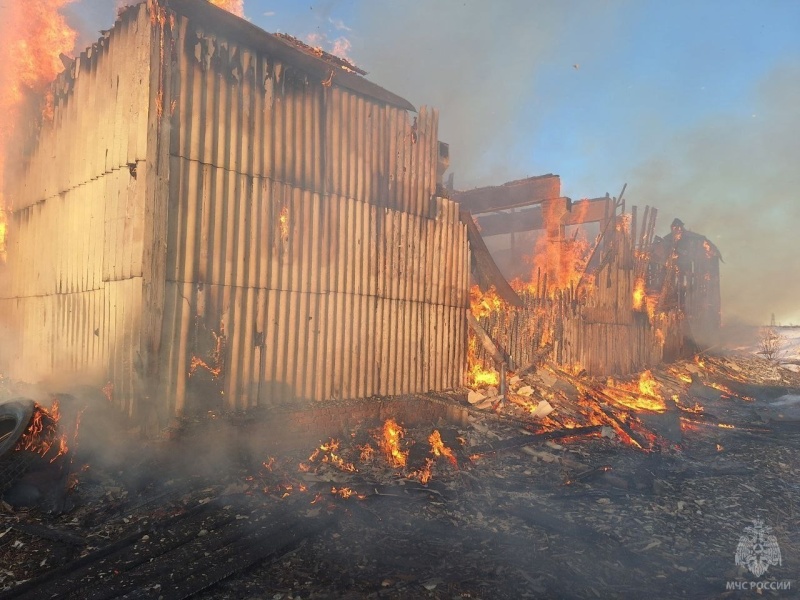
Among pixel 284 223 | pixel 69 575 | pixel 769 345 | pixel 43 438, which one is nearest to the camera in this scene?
pixel 69 575

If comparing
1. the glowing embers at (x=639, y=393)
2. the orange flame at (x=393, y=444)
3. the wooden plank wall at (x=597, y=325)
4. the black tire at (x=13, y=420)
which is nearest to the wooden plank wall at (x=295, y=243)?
the orange flame at (x=393, y=444)

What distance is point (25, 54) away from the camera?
10914 millimetres

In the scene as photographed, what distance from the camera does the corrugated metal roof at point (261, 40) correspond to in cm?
685

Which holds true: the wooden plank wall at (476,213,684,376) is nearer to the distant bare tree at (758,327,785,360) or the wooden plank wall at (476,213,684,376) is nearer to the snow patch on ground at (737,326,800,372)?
the snow patch on ground at (737,326,800,372)

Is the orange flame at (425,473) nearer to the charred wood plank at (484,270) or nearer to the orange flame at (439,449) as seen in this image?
the orange flame at (439,449)

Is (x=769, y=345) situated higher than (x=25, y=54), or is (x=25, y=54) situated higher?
(x=25, y=54)

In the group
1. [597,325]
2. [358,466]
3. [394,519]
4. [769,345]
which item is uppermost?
[597,325]

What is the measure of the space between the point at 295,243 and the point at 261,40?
10.6 feet

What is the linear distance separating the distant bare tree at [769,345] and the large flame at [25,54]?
1268 inches

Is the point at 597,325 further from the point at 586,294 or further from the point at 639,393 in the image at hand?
the point at 639,393

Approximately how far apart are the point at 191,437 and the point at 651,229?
16856 mm

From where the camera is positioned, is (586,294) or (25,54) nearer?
(25,54)

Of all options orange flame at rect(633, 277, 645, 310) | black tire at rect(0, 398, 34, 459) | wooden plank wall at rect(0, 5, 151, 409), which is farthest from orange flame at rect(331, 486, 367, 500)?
orange flame at rect(633, 277, 645, 310)

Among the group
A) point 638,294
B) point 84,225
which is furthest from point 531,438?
point 638,294
